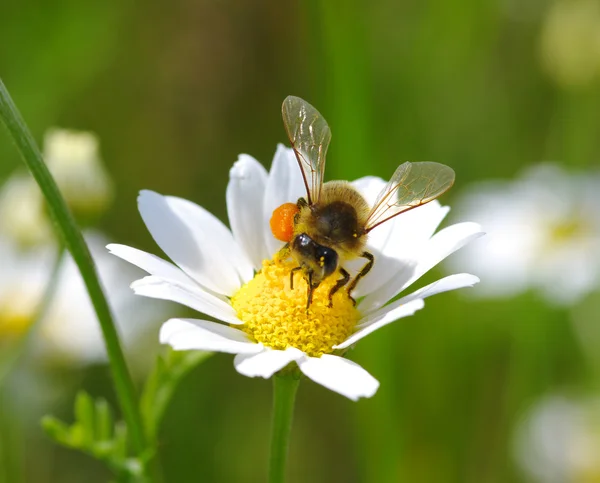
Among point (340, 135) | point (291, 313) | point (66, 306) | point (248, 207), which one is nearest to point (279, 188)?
point (248, 207)

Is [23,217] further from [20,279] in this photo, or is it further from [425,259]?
[425,259]

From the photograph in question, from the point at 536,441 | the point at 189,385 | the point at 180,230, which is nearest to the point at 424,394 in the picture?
the point at 536,441

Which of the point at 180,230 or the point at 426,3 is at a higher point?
the point at 426,3

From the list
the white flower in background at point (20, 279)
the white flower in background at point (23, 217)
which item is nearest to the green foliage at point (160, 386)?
the white flower in background at point (23, 217)

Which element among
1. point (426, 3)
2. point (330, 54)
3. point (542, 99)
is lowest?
point (330, 54)

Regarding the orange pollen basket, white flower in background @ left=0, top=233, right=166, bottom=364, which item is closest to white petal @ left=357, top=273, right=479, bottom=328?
the orange pollen basket

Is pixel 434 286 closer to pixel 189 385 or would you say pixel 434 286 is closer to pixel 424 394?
pixel 424 394

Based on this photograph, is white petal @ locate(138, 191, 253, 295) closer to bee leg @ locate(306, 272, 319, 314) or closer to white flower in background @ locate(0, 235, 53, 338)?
bee leg @ locate(306, 272, 319, 314)
